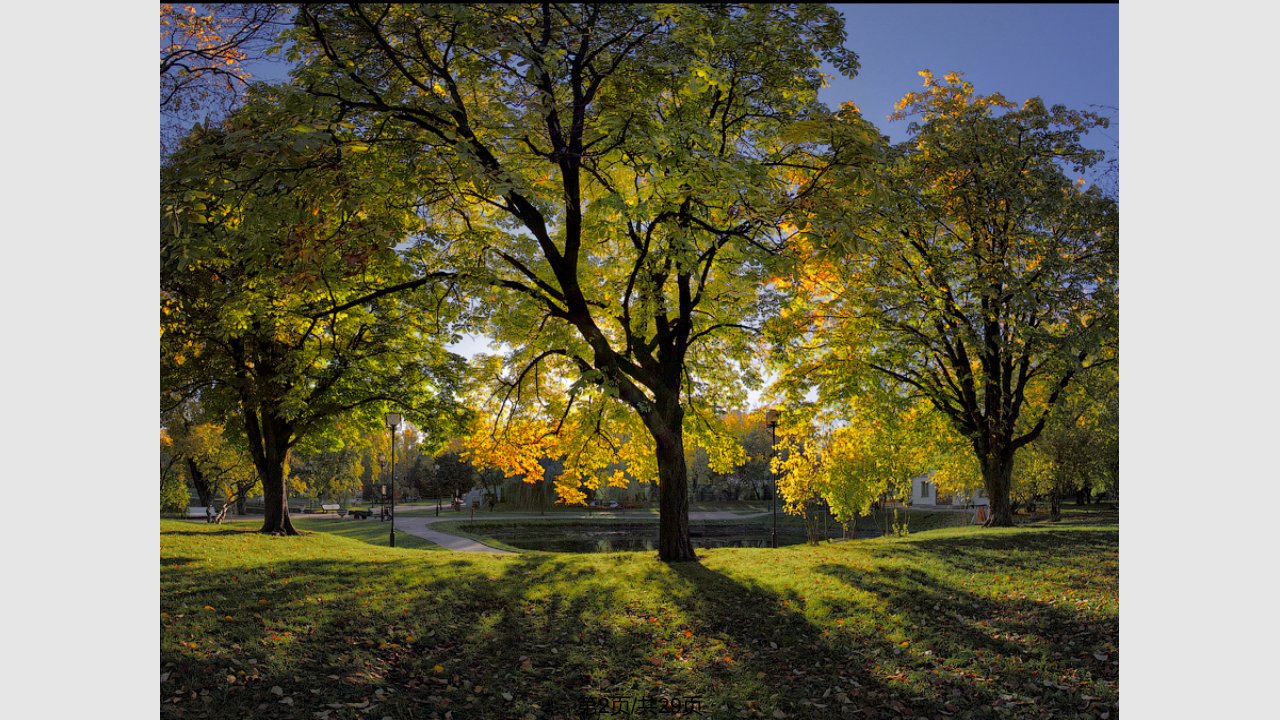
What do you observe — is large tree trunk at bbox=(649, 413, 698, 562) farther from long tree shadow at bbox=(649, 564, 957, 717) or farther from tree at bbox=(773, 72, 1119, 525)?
tree at bbox=(773, 72, 1119, 525)

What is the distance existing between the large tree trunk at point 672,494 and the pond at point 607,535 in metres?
11.9

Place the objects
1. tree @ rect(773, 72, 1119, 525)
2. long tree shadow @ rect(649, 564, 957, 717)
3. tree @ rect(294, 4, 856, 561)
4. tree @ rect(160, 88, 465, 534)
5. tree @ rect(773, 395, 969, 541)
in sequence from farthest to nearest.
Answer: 1. tree @ rect(773, 395, 969, 541)
2. tree @ rect(773, 72, 1119, 525)
3. tree @ rect(294, 4, 856, 561)
4. tree @ rect(160, 88, 465, 534)
5. long tree shadow @ rect(649, 564, 957, 717)

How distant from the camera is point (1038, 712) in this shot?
540 cm

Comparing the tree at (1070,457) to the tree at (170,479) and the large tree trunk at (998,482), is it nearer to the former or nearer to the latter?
the large tree trunk at (998,482)

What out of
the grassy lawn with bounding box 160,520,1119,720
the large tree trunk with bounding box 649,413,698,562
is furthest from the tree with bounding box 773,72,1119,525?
the grassy lawn with bounding box 160,520,1119,720

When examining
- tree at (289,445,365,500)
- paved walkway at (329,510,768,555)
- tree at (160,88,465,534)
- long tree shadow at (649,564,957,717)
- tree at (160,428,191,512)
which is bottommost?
paved walkway at (329,510,768,555)

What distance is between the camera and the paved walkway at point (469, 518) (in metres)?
20.5

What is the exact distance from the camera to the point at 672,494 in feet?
37.3

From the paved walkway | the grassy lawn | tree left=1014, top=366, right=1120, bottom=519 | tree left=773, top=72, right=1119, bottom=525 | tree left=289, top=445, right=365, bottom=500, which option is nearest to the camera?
the grassy lawn

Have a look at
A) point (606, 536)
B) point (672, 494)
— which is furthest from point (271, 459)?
point (606, 536)

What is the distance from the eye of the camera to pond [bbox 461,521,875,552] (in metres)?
24.4

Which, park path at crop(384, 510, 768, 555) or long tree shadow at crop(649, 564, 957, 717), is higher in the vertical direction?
long tree shadow at crop(649, 564, 957, 717)

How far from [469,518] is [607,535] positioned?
6.62 metres
